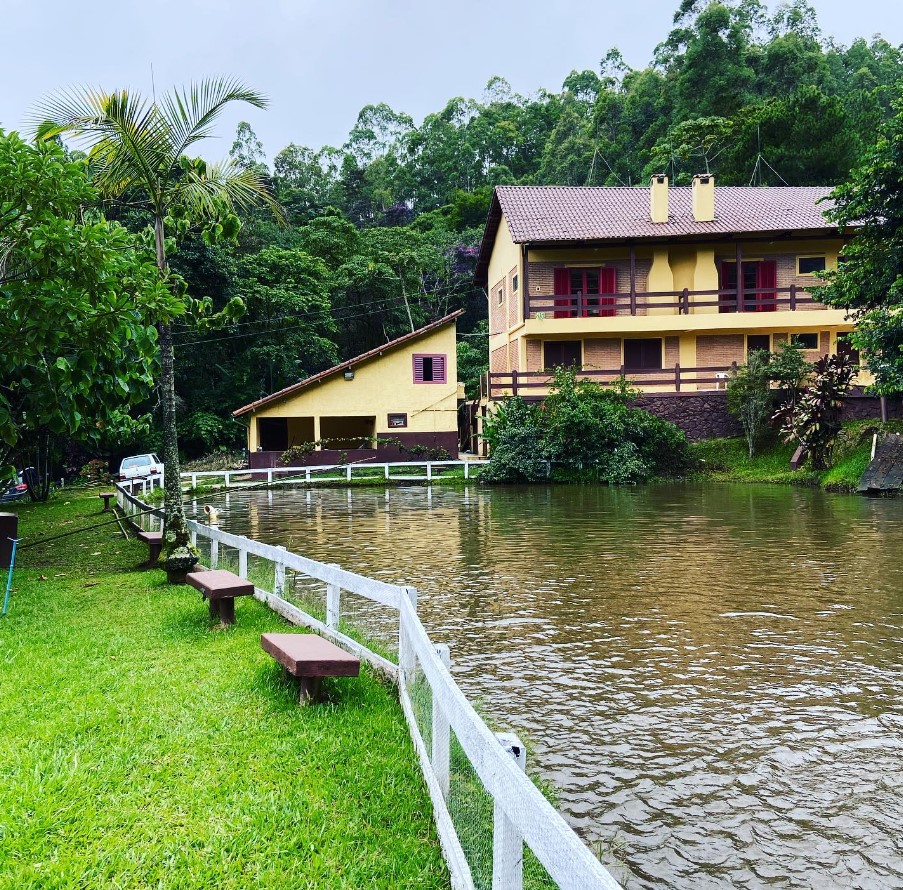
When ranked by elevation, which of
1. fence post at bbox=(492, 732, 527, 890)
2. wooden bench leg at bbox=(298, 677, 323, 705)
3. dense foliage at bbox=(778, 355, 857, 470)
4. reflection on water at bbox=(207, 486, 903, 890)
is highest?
dense foliage at bbox=(778, 355, 857, 470)

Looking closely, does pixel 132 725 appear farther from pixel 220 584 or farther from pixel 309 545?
pixel 309 545

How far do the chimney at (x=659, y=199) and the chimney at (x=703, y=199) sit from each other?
1.29 metres

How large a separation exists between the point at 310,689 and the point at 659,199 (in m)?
32.0

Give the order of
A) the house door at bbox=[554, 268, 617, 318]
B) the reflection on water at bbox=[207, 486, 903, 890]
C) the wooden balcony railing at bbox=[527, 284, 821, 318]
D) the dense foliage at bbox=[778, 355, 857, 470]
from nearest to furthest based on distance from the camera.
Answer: the reflection on water at bbox=[207, 486, 903, 890] < the dense foliage at bbox=[778, 355, 857, 470] < the wooden balcony railing at bbox=[527, 284, 821, 318] < the house door at bbox=[554, 268, 617, 318]

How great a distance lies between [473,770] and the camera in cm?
355

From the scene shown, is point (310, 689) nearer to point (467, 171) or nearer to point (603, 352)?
point (603, 352)

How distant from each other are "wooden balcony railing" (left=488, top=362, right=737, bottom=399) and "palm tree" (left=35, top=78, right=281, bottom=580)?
1921 centimetres

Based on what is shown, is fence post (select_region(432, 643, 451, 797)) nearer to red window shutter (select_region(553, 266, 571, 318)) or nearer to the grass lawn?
the grass lawn

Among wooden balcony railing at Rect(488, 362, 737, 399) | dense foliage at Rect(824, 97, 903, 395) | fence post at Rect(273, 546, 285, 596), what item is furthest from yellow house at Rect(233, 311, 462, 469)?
fence post at Rect(273, 546, 285, 596)

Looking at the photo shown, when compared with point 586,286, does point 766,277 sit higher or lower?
higher

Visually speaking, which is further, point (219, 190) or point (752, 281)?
point (752, 281)

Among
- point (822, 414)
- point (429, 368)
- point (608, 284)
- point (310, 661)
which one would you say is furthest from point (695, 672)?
point (429, 368)

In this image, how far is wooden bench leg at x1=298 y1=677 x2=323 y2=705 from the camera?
19.1 ft

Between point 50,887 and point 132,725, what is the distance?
193 centimetres
